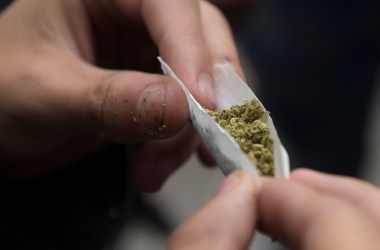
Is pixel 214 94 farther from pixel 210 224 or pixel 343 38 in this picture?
pixel 343 38

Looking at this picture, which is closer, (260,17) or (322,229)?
(322,229)

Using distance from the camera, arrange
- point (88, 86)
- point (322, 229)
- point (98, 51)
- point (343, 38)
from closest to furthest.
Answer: point (322, 229), point (88, 86), point (98, 51), point (343, 38)

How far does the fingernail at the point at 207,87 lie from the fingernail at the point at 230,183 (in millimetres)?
136

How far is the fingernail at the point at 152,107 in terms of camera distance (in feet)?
1.49

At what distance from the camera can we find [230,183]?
375 millimetres

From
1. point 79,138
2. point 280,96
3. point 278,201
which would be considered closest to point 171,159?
point 79,138

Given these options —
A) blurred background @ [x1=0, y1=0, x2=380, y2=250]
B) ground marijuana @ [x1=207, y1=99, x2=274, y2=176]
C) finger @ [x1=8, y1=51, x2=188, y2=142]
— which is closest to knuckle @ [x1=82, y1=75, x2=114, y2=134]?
finger @ [x1=8, y1=51, x2=188, y2=142]

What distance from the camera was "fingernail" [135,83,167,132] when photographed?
45 centimetres

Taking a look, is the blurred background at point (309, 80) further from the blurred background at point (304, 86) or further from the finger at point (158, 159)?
the finger at point (158, 159)

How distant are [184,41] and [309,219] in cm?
28

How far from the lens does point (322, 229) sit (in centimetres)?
33

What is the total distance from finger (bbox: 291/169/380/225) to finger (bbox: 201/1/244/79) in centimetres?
22

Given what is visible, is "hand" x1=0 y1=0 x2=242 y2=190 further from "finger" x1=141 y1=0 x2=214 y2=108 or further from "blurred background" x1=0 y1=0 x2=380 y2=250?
"blurred background" x1=0 y1=0 x2=380 y2=250

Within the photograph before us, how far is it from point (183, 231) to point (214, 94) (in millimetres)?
203
